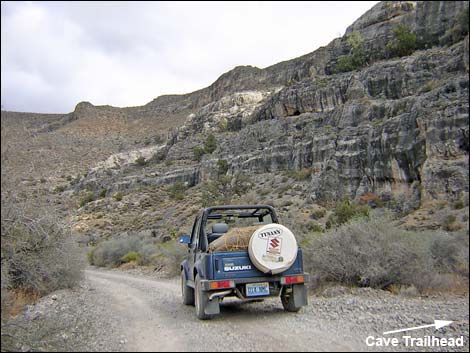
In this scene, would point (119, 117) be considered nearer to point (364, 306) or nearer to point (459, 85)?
point (459, 85)

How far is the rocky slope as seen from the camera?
2770cm

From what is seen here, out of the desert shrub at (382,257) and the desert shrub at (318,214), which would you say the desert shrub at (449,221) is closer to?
the desert shrub at (382,257)

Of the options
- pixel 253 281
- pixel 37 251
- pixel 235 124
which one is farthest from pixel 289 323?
pixel 235 124

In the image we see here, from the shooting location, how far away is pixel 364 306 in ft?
29.0

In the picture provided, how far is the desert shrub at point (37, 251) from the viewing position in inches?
343

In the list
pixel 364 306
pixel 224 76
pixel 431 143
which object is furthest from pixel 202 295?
pixel 224 76

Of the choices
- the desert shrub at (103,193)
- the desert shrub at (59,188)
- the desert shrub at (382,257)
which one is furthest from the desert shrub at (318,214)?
the desert shrub at (59,188)

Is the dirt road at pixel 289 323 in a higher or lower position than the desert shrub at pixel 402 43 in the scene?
lower

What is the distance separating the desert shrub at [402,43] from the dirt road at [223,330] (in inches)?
2109

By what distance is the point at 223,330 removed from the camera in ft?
24.1

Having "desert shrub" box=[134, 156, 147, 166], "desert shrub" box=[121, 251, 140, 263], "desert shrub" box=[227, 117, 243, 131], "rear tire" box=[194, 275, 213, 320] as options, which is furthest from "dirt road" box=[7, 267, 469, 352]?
"desert shrub" box=[134, 156, 147, 166]

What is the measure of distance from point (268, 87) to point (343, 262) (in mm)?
86245

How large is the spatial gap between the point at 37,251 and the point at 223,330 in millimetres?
6437

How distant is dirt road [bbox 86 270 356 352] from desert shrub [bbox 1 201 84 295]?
2078 mm
